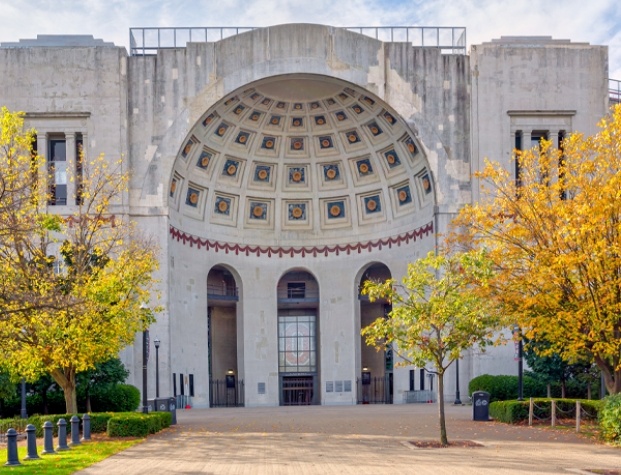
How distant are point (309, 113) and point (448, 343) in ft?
91.5

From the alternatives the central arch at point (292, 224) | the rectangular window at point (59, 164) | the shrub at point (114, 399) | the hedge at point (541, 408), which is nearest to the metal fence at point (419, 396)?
the central arch at point (292, 224)

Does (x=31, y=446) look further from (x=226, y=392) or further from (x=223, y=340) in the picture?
(x=223, y=340)

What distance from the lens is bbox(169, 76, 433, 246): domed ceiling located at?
1860 inches

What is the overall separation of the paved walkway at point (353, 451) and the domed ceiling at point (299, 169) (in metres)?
19.4

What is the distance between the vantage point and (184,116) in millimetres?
44938

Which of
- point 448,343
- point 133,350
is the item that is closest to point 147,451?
point 448,343

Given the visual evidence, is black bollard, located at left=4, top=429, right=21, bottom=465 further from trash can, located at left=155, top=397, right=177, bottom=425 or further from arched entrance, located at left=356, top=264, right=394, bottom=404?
arched entrance, located at left=356, top=264, right=394, bottom=404

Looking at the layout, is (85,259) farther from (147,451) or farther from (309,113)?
(309,113)

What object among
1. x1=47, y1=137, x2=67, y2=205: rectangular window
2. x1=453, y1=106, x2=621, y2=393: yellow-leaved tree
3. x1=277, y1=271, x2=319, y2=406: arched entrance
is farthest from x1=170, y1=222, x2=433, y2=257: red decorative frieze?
x1=453, y1=106, x2=621, y2=393: yellow-leaved tree

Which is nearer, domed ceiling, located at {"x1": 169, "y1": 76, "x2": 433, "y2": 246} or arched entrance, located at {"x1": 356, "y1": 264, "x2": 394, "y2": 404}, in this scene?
domed ceiling, located at {"x1": 169, "y1": 76, "x2": 433, "y2": 246}

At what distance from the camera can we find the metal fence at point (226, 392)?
51531mm

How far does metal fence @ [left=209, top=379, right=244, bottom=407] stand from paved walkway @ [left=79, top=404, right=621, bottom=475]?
787 inches

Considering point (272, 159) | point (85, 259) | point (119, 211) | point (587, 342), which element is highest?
point (272, 159)

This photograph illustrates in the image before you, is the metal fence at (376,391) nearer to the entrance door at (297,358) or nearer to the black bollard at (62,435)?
the entrance door at (297,358)
